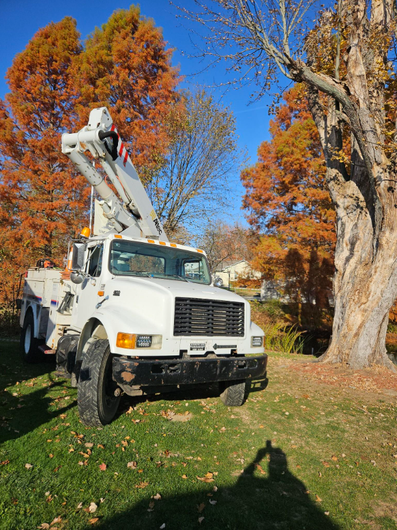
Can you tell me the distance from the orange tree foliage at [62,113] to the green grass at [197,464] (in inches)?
292

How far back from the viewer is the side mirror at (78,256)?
17.6 feet

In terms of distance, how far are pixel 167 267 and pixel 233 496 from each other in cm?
319

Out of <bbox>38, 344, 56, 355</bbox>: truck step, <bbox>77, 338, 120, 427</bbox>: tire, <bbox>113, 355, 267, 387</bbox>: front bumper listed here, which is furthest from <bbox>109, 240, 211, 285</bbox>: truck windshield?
<bbox>38, 344, 56, 355</bbox>: truck step

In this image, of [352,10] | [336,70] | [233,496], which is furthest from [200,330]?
[352,10]

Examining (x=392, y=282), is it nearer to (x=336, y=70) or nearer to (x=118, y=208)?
(x=336, y=70)

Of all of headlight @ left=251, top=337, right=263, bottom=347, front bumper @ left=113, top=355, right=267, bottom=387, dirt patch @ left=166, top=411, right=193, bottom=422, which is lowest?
dirt patch @ left=166, top=411, right=193, bottom=422

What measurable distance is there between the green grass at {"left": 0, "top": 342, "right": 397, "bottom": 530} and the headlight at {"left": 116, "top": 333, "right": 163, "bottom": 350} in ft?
3.44

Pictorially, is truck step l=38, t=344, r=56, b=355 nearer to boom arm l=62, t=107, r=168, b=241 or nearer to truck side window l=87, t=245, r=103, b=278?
truck side window l=87, t=245, r=103, b=278

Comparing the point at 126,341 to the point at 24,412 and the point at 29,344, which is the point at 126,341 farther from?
the point at 29,344

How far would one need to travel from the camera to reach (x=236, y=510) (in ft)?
A: 9.14

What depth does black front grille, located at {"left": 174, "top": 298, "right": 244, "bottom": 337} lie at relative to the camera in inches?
160

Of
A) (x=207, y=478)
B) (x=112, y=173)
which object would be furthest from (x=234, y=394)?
(x=112, y=173)

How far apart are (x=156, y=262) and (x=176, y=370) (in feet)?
6.42

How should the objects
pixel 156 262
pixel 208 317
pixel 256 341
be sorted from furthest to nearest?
pixel 156 262 → pixel 256 341 → pixel 208 317
